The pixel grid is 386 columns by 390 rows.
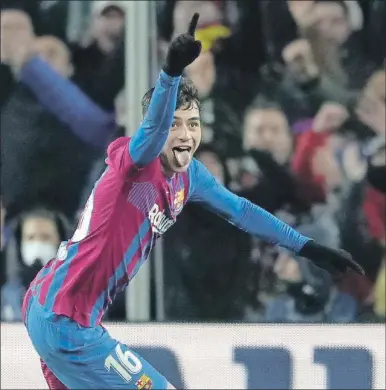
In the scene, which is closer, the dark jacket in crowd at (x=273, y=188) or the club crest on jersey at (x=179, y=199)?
the club crest on jersey at (x=179, y=199)

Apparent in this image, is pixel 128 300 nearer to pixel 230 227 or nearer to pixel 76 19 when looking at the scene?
pixel 230 227

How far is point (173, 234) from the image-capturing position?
4.93 metres

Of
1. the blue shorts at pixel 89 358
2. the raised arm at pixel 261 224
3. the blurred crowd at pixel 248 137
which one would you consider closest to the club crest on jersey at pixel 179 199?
the raised arm at pixel 261 224

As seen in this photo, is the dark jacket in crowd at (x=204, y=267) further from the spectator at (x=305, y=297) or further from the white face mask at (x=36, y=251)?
the white face mask at (x=36, y=251)

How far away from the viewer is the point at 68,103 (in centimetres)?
496

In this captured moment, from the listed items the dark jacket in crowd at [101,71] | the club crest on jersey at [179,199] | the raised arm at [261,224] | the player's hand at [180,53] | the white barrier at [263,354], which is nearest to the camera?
the player's hand at [180,53]

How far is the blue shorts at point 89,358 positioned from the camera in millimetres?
3043

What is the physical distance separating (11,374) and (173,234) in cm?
107

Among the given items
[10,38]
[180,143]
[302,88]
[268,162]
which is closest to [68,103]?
[10,38]

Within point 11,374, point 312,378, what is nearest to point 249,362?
point 312,378

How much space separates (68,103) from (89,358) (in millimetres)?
2171

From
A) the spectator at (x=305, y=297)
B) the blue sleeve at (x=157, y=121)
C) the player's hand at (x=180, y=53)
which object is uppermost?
the player's hand at (x=180, y=53)

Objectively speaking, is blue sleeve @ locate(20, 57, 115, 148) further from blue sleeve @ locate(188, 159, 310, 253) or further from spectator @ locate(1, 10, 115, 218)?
blue sleeve @ locate(188, 159, 310, 253)

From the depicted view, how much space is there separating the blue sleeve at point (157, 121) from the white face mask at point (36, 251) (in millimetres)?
2103
